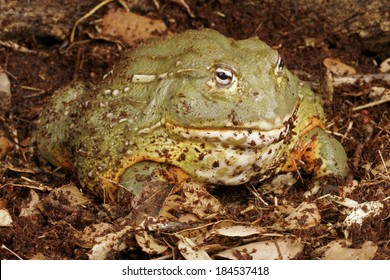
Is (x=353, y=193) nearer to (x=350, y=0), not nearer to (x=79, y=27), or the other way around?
(x=350, y=0)

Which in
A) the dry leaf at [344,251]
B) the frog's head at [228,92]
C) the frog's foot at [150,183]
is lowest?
the frog's foot at [150,183]

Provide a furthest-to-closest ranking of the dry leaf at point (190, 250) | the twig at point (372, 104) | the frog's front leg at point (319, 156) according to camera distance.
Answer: the twig at point (372, 104)
the frog's front leg at point (319, 156)
the dry leaf at point (190, 250)

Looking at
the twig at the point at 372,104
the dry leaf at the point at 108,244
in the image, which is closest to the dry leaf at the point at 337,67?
the twig at the point at 372,104

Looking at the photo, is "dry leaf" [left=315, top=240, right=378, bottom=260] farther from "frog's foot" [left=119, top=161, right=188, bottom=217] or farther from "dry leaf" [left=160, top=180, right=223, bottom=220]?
"frog's foot" [left=119, top=161, right=188, bottom=217]

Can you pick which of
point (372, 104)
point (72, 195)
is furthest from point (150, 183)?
point (372, 104)

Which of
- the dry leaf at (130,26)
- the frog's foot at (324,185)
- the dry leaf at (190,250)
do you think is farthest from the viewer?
the dry leaf at (130,26)

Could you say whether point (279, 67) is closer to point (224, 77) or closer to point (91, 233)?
point (224, 77)

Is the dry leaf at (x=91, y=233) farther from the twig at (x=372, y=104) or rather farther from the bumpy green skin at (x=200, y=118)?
the twig at (x=372, y=104)
